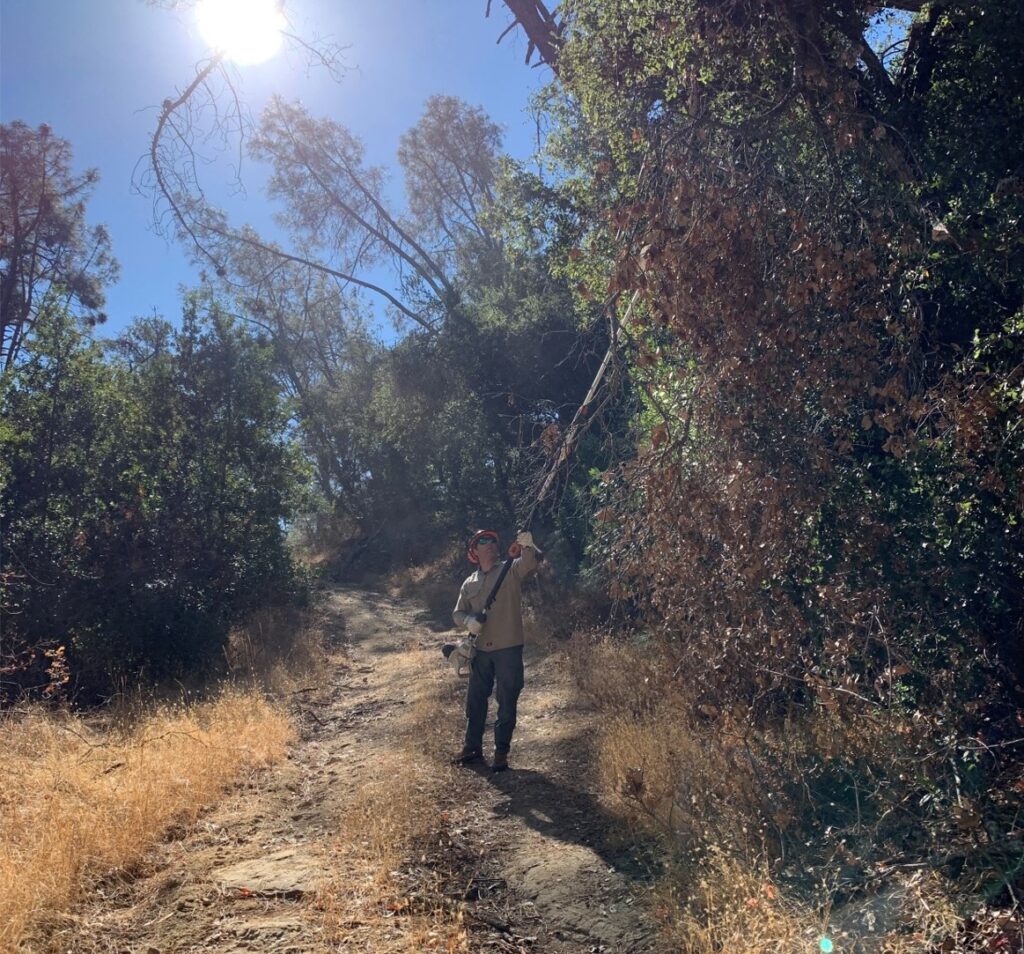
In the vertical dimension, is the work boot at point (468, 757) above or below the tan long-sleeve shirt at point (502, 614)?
below

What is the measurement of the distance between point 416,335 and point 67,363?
9.91 meters

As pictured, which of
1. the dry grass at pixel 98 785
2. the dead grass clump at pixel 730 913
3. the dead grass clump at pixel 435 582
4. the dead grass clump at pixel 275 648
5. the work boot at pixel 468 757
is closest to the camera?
the dead grass clump at pixel 730 913

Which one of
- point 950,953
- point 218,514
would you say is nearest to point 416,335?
point 218,514

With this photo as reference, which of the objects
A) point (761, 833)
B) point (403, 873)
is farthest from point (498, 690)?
point (761, 833)

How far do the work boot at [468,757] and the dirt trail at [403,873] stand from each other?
13 centimetres

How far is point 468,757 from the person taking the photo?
686 centimetres

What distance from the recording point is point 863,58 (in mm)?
5285

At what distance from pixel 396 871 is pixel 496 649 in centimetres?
219

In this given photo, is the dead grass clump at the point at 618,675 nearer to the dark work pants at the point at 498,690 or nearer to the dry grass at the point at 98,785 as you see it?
the dark work pants at the point at 498,690

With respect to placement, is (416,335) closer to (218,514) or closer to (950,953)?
(218,514)

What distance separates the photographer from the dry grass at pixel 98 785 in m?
4.55

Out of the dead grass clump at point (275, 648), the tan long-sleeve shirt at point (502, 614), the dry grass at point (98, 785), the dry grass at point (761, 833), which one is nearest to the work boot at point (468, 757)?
the tan long-sleeve shirt at point (502, 614)

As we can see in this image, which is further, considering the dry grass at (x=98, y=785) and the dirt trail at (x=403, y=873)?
the dry grass at (x=98, y=785)

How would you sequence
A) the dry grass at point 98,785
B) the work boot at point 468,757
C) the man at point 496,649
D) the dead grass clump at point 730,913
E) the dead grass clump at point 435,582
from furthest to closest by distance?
the dead grass clump at point 435,582 < the work boot at point 468,757 < the man at point 496,649 < the dry grass at point 98,785 < the dead grass clump at point 730,913
